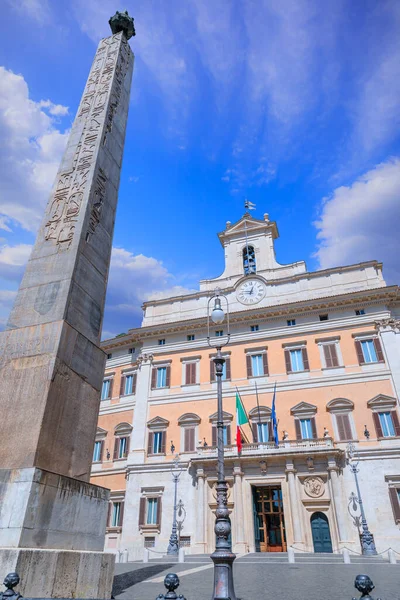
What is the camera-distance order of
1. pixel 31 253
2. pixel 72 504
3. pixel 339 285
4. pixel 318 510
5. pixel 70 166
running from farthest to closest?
pixel 339 285 < pixel 318 510 < pixel 70 166 < pixel 31 253 < pixel 72 504

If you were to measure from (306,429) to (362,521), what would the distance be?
4.78 metres

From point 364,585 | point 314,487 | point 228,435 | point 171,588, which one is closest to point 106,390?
point 228,435

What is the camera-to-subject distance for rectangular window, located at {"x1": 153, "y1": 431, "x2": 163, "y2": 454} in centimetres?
2319

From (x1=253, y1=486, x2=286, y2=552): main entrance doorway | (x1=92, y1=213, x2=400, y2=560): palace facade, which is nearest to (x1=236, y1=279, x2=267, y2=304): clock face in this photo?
(x1=92, y1=213, x2=400, y2=560): palace facade

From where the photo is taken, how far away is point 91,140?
338 inches

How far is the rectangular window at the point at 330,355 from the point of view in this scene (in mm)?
22250

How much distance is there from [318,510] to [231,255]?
15.9m

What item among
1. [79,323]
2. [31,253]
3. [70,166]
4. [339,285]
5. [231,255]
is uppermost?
[231,255]

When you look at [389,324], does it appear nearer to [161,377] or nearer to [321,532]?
[321,532]

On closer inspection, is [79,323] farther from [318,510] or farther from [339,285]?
[339,285]

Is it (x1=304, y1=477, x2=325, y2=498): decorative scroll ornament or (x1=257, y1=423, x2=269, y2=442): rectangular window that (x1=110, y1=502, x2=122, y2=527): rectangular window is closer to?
Answer: (x1=257, y1=423, x2=269, y2=442): rectangular window

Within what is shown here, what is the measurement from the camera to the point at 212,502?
20.7 m

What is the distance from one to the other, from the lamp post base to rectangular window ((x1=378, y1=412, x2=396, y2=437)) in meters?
16.7

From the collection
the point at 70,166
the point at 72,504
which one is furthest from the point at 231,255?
the point at 72,504
